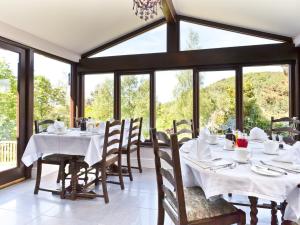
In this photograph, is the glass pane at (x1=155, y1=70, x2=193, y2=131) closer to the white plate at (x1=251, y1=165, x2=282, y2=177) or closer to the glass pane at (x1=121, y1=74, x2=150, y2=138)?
the glass pane at (x1=121, y1=74, x2=150, y2=138)

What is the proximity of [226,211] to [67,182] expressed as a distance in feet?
9.08

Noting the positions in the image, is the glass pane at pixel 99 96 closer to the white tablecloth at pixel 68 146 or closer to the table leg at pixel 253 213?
the white tablecloth at pixel 68 146

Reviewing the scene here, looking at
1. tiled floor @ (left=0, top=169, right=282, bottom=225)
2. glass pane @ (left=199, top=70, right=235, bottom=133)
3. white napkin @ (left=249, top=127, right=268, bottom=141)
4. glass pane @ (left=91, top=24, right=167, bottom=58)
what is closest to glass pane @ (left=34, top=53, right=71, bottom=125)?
glass pane @ (left=91, top=24, right=167, bottom=58)

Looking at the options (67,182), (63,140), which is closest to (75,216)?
(63,140)

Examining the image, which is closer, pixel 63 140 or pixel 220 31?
pixel 63 140

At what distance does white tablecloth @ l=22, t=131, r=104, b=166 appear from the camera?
281cm

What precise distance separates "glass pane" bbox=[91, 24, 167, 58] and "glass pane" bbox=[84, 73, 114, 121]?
53 centimetres

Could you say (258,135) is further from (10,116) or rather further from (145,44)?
(10,116)

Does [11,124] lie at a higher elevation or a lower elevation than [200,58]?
lower

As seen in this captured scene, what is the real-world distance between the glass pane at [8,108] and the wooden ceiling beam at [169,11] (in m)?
2.43

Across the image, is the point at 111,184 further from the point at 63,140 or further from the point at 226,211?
the point at 226,211

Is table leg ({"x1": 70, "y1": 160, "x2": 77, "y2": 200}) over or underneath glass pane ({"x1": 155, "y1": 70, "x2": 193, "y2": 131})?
underneath

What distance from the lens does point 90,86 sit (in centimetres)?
505

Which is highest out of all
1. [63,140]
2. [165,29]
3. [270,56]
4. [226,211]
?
[165,29]
